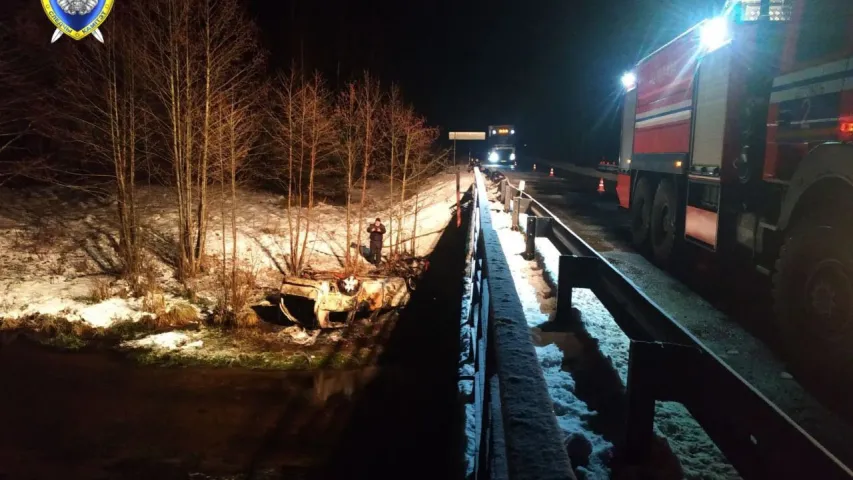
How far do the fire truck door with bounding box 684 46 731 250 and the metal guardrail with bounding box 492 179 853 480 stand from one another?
144 inches

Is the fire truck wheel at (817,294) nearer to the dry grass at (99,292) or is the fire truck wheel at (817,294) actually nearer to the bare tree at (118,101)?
the dry grass at (99,292)

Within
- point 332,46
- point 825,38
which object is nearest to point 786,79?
point 825,38

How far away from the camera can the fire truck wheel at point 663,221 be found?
31.4 ft

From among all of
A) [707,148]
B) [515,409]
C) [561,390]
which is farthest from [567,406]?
[707,148]

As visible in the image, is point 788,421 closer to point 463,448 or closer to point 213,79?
point 463,448

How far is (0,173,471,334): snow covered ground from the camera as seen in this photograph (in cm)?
1470

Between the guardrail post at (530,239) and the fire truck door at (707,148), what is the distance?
2234 millimetres

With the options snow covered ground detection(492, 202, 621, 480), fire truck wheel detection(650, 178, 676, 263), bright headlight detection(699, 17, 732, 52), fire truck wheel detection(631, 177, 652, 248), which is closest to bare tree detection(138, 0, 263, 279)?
snow covered ground detection(492, 202, 621, 480)

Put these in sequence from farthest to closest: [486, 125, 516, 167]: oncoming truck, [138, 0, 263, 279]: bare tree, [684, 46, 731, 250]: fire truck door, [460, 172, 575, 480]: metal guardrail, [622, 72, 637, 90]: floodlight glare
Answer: [486, 125, 516, 167]: oncoming truck, [138, 0, 263, 279]: bare tree, [622, 72, 637, 90]: floodlight glare, [684, 46, 731, 250]: fire truck door, [460, 172, 575, 480]: metal guardrail

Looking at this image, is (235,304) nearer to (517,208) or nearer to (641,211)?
(517,208)

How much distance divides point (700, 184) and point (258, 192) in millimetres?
27149

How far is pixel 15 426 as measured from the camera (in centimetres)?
900

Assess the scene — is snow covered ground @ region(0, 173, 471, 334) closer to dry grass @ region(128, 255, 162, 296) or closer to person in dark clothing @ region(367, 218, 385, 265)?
dry grass @ region(128, 255, 162, 296)

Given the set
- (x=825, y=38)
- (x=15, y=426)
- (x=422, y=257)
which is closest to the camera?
(x=825, y=38)
